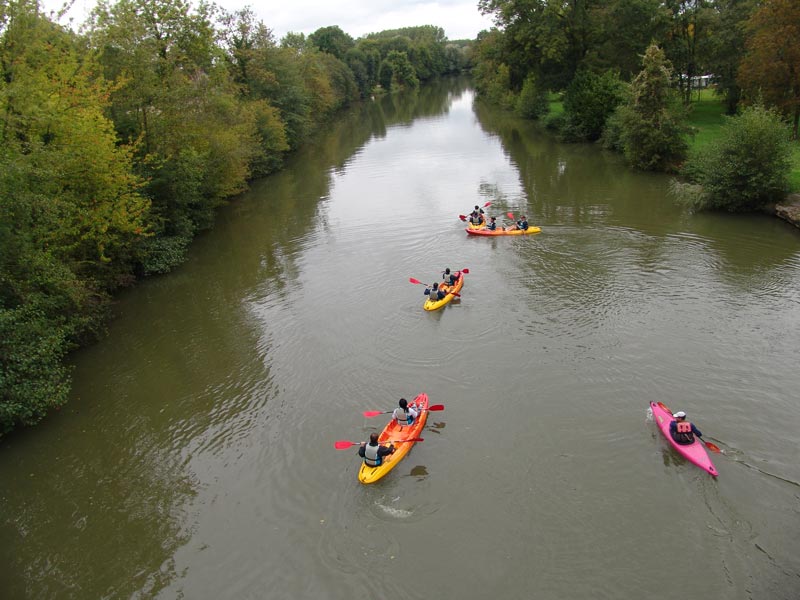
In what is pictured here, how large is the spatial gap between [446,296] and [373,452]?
29.6ft

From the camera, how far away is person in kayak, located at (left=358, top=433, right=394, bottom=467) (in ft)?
40.8

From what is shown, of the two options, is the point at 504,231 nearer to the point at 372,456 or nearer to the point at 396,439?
the point at 396,439

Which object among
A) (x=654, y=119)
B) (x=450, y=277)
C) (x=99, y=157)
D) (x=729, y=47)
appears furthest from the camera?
(x=729, y=47)

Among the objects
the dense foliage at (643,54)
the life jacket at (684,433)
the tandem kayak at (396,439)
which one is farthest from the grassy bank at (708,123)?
the tandem kayak at (396,439)

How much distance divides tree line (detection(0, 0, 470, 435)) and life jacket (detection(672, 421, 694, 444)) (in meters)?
15.9

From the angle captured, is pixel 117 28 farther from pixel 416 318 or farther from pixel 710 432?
pixel 710 432

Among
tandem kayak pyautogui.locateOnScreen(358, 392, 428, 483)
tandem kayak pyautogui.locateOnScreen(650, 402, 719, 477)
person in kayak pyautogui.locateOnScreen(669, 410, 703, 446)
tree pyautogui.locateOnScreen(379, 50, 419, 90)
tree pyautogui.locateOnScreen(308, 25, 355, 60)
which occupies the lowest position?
tandem kayak pyautogui.locateOnScreen(650, 402, 719, 477)

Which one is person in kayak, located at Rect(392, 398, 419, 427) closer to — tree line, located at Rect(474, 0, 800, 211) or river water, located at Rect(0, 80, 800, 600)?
river water, located at Rect(0, 80, 800, 600)

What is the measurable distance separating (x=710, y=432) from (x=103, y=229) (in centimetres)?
2037

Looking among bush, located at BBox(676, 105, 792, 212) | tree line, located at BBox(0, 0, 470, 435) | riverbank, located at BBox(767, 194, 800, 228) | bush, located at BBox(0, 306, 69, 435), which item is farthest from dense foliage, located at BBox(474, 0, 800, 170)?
bush, located at BBox(0, 306, 69, 435)

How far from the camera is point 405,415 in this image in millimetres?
13688

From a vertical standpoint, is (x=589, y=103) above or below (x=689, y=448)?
above

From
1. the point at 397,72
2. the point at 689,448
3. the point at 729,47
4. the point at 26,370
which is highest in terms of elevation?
the point at 397,72

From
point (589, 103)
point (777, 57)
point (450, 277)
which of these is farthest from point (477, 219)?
point (589, 103)
